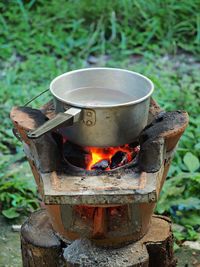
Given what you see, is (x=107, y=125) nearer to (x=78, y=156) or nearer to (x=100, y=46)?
(x=78, y=156)

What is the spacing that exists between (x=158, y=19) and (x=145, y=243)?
3.93 meters

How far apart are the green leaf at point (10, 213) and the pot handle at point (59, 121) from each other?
1.52 metres

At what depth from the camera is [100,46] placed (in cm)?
630

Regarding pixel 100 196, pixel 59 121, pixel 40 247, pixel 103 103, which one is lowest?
pixel 40 247

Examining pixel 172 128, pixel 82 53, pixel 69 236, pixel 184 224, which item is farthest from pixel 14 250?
pixel 82 53

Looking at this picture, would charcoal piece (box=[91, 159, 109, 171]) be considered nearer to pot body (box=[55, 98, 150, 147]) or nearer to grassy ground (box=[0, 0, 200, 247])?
pot body (box=[55, 98, 150, 147])

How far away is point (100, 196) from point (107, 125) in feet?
1.05

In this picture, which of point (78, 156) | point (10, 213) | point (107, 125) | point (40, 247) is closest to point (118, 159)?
point (78, 156)

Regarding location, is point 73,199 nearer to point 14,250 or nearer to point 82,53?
point 14,250

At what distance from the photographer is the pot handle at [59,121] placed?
2482mm

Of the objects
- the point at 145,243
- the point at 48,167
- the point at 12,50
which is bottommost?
the point at 12,50

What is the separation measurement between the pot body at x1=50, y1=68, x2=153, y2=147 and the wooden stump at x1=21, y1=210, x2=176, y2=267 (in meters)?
0.55

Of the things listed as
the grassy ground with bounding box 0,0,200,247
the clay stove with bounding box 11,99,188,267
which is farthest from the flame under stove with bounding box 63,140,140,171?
the grassy ground with bounding box 0,0,200,247

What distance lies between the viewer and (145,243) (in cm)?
302
